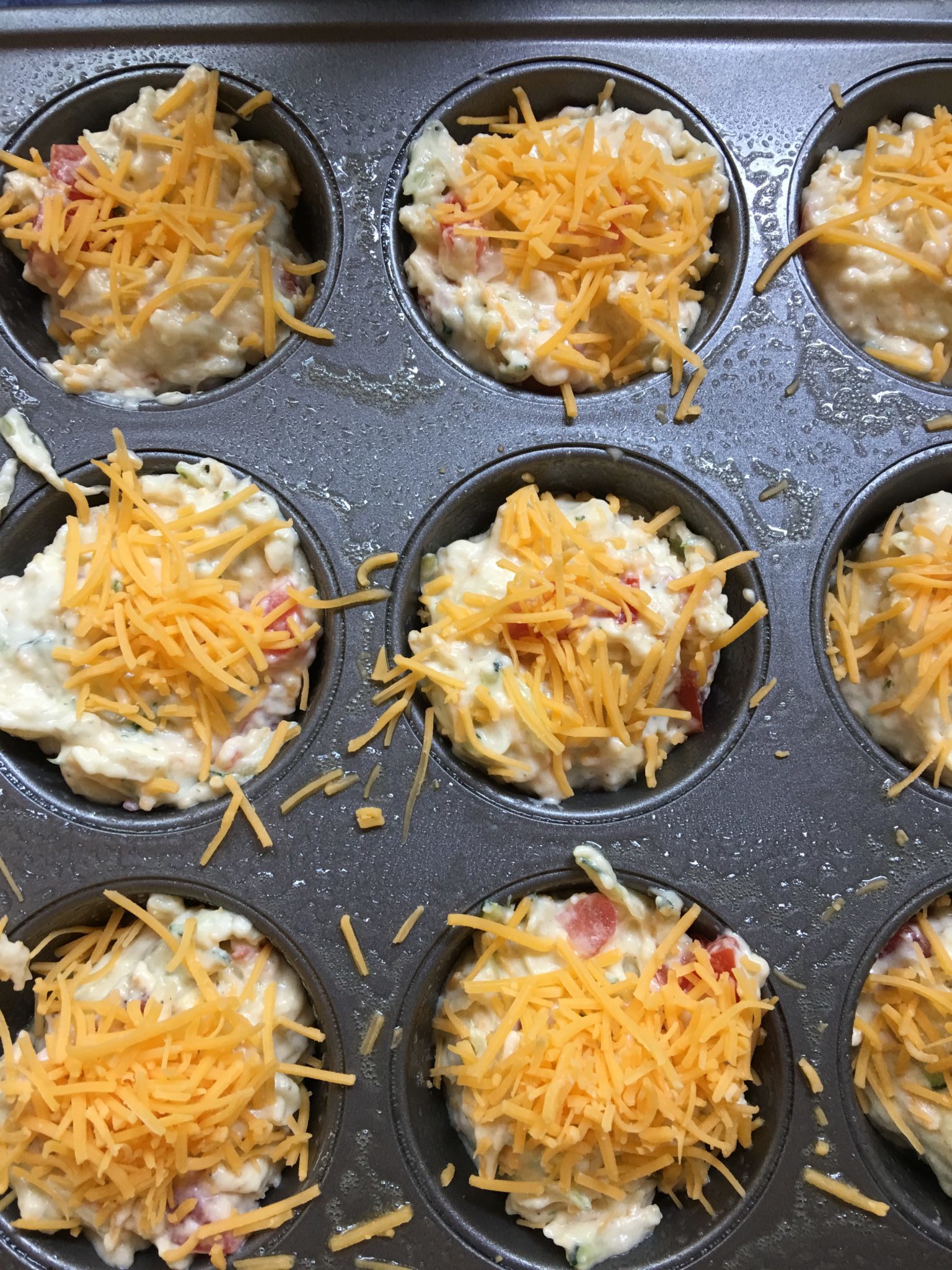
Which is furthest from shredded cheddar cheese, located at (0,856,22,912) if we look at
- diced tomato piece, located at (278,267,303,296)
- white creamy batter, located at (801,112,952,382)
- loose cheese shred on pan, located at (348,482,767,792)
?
Answer: white creamy batter, located at (801,112,952,382)

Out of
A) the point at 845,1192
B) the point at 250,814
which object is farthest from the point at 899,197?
the point at 845,1192

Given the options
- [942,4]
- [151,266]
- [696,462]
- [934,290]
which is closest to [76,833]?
[151,266]

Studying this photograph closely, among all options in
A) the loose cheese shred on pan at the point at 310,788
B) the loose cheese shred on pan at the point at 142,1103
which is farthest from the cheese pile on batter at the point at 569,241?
the loose cheese shred on pan at the point at 142,1103

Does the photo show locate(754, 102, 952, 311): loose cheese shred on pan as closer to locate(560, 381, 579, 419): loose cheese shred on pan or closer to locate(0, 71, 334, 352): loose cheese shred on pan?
locate(560, 381, 579, 419): loose cheese shred on pan

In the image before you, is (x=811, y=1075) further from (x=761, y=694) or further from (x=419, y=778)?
(x=419, y=778)

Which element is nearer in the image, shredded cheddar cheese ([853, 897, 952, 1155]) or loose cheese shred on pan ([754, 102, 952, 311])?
shredded cheddar cheese ([853, 897, 952, 1155])

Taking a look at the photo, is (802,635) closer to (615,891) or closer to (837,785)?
(837,785)
